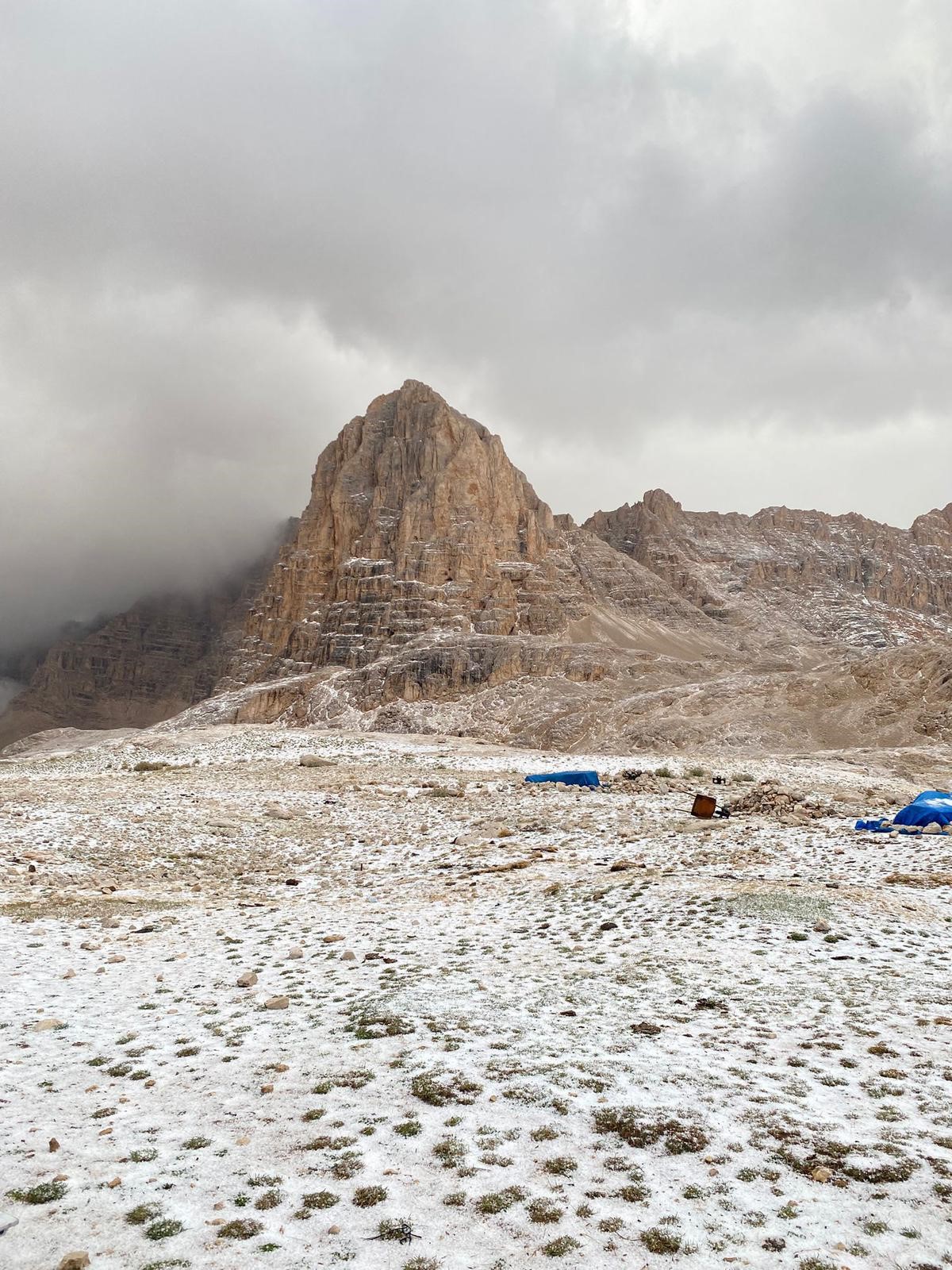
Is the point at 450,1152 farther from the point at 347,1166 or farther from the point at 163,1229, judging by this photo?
the point at 163,1229

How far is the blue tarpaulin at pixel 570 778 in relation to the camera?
109 feet

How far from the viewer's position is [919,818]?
Answer: 2258 cm

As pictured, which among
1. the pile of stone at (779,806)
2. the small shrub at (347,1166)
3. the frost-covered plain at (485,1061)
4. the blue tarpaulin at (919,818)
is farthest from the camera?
the pile of stone at (779,806)

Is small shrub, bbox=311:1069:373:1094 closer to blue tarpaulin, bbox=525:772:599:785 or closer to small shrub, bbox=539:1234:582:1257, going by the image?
small shrub, bbox=539:1234:582:1257

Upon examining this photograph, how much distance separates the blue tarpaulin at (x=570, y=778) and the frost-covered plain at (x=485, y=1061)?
43.3 feet

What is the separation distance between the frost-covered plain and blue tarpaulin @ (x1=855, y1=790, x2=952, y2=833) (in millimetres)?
2594

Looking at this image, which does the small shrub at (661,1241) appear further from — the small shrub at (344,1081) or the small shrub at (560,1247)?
the small shrub at (344,1081)

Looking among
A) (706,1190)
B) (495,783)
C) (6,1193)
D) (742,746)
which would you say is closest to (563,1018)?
(706,1190)

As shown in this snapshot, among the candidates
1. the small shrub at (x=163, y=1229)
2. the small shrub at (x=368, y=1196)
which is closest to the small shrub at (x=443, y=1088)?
the small shrub at (x=368, y=1196)

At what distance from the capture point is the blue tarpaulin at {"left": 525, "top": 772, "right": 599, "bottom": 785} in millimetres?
33156

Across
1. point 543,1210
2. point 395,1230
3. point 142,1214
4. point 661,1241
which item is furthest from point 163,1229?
point 661,1241

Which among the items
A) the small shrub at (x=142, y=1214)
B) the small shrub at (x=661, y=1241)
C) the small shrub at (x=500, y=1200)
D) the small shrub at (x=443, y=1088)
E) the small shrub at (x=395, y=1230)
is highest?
the small shrub at (x=661, y=1241)

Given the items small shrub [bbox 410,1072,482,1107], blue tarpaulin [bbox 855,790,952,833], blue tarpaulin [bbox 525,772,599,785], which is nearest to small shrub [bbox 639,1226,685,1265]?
small shrub [bbox 410,1072,482,1107]

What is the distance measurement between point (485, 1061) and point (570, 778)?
1037 inches
